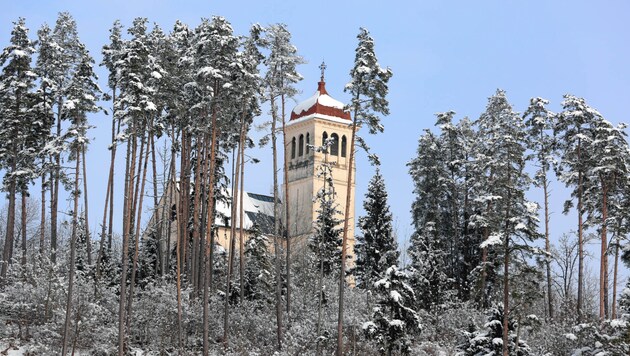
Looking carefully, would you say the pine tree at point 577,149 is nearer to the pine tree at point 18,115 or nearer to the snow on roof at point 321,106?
→ the pine tree at point 18,115

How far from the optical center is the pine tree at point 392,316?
111 feet

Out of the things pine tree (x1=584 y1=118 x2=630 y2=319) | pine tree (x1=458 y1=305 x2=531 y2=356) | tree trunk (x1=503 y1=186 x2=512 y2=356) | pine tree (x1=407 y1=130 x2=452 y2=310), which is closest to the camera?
tree trunk (x1=503 y1=186 x2=512 y2=356)

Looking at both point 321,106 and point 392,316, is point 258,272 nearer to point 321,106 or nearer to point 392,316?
point 392,316

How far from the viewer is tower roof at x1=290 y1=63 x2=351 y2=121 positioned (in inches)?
3688

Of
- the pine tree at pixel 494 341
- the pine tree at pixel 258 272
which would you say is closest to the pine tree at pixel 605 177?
the pine tree at pixel 494 341

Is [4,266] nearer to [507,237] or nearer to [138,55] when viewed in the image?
[138,55]

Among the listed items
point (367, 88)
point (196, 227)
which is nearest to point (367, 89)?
point (367, 88)

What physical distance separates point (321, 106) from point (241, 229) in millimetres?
52997

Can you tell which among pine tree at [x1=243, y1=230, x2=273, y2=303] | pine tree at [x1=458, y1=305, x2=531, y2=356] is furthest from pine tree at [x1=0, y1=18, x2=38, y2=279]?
pine tree at [x1=458, y1=305, x2=531, y2=356]

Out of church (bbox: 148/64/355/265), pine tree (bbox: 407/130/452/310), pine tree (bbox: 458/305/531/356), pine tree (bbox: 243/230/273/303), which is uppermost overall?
church (bbox: 148/64/355/265)

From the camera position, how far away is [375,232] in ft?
167

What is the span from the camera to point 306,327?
39812mm

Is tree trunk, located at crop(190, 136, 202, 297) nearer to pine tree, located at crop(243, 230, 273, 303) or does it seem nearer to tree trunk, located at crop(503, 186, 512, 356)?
pine tree, located at crop(243, 230, 273, 303)

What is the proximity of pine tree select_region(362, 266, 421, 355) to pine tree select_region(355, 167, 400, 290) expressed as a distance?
49.1ft
